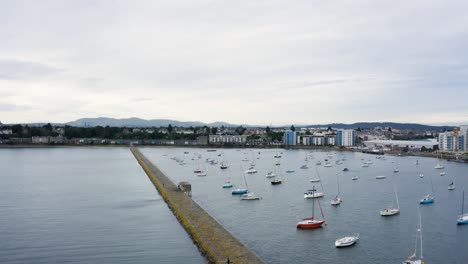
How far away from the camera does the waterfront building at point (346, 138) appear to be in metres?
77.1

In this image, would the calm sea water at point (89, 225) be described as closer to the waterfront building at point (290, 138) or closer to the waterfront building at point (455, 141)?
the waterfront building at point (455, 141)

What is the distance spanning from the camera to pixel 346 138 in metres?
77.6

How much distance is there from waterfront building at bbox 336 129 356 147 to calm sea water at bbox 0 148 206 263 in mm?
55838

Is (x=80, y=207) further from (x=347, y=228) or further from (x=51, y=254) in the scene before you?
(x=347, y=228)

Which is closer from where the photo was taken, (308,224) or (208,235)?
(208,235)

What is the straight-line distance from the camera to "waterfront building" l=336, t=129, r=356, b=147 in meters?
77.1

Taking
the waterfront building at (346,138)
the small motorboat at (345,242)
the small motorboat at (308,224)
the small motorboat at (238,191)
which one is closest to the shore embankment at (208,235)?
the small motorboat at (308,224)

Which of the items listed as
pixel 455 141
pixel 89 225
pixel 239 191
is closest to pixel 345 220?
pixel 239 191

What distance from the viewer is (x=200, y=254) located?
1233 cm

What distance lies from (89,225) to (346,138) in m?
66.7

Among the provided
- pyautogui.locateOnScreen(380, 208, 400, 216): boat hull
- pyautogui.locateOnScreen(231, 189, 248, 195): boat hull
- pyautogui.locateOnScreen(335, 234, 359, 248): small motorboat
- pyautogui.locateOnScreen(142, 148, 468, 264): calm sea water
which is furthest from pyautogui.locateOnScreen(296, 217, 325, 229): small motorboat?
pyautogui.locateOnScreen(231, 189, 248, 195): boat hull

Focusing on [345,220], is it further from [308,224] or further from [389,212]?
[308,224]

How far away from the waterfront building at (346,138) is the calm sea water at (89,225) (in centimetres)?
5584

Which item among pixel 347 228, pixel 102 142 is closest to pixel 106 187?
pixel 347 228
